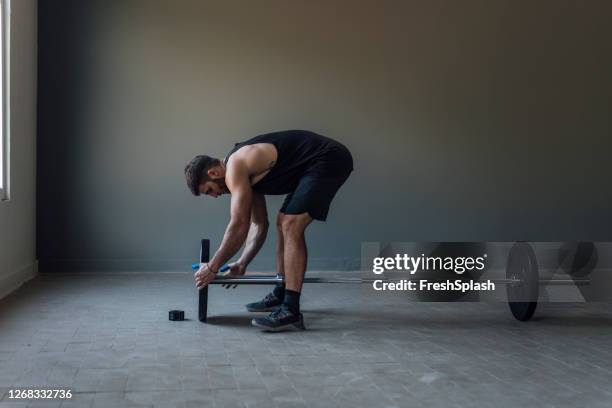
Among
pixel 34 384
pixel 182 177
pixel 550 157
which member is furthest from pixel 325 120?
pixel 34 384

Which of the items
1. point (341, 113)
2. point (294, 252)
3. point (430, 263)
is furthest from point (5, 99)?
point (430, 263)

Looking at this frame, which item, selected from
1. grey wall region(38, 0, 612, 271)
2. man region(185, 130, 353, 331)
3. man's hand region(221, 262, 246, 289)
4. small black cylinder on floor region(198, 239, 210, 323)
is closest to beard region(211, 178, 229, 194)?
man region(185, 130, 353, 331)

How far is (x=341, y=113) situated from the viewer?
5.57 metres

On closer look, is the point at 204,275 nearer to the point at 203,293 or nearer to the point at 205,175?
the point at 203,293

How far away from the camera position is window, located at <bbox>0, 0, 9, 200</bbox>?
424 cm

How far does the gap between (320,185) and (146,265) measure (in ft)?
7.92

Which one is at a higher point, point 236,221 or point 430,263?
point 236,221

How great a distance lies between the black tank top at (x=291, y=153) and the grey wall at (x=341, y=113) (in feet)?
6.46

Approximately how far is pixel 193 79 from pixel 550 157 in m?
3.01

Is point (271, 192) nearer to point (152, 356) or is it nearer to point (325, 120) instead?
point (152, 356)

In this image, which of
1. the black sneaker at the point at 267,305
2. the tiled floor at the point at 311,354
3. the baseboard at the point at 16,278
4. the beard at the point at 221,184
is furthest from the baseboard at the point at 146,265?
the beard at the point at 221,184

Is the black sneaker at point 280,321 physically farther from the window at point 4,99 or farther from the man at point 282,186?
the window at point 4,99

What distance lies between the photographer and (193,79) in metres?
5.38

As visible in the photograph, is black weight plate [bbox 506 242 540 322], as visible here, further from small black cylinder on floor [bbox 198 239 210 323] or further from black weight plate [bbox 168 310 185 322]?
black weight plate [bbox 168 310 185 322]
